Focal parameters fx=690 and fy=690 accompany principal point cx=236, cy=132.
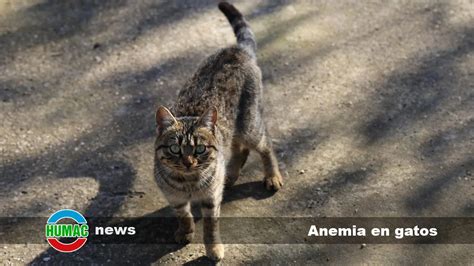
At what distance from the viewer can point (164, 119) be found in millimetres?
4648

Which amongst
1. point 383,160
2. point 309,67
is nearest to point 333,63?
point 309,67

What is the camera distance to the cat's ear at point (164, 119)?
4.61 metres

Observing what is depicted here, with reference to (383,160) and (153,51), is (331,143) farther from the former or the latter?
(153,51)

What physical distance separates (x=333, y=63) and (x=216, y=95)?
2146 mm

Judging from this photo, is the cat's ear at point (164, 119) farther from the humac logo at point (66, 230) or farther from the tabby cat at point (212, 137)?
the humac logo at point (66, 230)

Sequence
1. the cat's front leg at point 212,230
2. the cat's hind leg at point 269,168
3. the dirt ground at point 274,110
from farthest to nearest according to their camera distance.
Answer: the cat's hind leg at point 269,168 < the dirt ground at point 274,110 < the cat's front leg at point 212,230

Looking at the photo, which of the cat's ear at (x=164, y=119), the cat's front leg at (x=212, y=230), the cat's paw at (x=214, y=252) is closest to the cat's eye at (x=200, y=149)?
the cat's ear at (x=164, y=119)

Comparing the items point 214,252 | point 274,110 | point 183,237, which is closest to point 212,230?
point 214,252

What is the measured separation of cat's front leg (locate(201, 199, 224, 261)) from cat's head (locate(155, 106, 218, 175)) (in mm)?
361

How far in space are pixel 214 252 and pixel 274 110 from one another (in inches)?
71.6

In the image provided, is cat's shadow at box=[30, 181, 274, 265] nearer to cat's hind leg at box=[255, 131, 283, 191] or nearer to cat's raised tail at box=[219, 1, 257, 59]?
cat's hind leg at box=[255, 131, 283, 191]

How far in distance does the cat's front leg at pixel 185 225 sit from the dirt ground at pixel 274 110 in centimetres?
10

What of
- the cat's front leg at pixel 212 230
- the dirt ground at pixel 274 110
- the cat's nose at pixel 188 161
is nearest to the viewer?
the cat's nose at pixel 188 161

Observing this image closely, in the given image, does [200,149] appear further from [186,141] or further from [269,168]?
[269,168]
